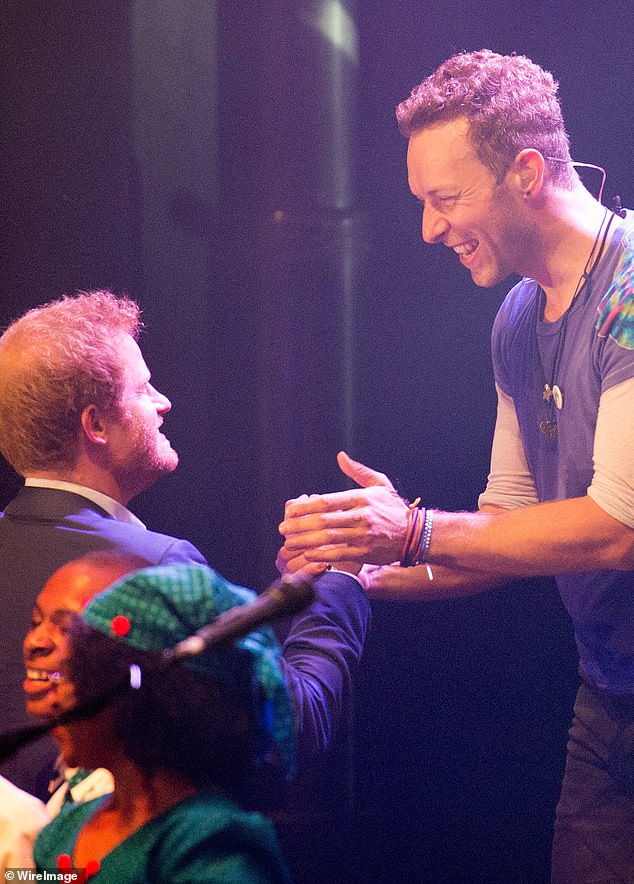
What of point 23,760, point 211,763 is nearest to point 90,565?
point 211,763

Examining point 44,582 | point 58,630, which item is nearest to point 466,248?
point 44,582

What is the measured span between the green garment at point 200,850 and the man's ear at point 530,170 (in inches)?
57.8

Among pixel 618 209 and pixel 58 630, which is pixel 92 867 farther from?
pixel 618 209

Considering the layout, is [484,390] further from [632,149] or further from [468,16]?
[468,16]

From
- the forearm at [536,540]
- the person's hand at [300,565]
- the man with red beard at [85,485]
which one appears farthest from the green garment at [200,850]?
the forearm at [536,540]

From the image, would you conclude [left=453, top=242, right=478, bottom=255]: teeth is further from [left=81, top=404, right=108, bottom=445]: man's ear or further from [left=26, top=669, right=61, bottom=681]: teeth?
[left=26, top=669, right=61, bottom=681]: teeth

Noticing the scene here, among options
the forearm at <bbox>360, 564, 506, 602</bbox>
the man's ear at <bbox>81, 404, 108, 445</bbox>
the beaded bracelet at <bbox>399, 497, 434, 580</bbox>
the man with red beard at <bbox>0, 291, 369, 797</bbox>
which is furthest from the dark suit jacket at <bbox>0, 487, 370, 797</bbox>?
the forearm at <bbox>360, 564, 506, 602</bbox>

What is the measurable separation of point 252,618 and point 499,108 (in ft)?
4.82

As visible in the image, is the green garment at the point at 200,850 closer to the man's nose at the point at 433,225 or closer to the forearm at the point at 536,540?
the forearm at the point at 536,540

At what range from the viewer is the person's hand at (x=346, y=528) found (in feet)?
6.44

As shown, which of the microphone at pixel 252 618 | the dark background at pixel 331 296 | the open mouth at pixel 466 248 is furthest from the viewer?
the dark background at pixel 331 296

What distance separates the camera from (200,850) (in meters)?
1.02

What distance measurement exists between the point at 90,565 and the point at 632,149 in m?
1.57

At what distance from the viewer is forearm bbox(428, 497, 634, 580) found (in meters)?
1.87
